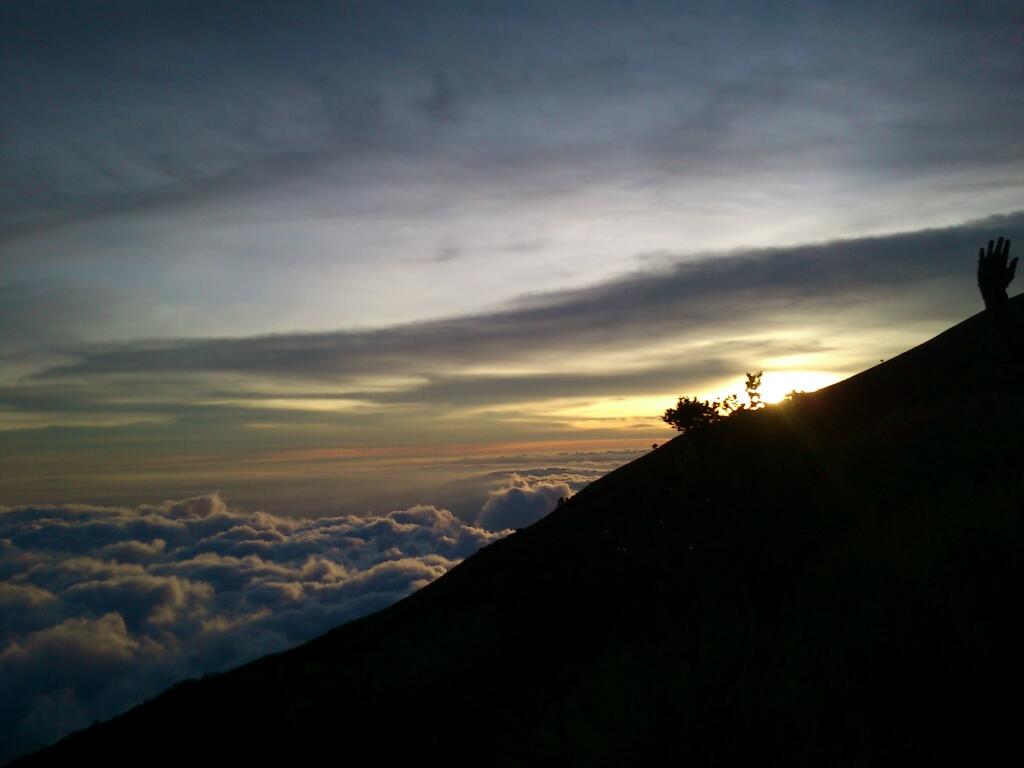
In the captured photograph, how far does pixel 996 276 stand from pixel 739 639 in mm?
9306

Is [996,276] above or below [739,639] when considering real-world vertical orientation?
above

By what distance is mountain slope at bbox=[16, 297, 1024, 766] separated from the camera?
236 inches

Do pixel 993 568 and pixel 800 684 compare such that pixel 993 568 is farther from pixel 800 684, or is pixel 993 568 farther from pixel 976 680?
pixel 800 684

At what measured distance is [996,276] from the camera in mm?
12570

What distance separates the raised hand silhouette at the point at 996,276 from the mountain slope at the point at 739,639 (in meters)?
1.09

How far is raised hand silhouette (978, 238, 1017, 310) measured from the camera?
1240cm

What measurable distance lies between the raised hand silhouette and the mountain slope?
3.58ft

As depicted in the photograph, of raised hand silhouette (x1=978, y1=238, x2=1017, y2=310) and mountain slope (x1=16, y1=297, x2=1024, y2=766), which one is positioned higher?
raised hand silhouette (x1=978, y1=238, x2=1017, y2=310)

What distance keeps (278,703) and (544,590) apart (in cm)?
577

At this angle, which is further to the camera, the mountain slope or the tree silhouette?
the tree silhouette

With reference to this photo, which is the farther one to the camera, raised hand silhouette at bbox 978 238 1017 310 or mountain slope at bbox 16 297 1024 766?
raised hand silhouette at bbox 978 238 1017 310

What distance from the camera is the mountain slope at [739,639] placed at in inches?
236

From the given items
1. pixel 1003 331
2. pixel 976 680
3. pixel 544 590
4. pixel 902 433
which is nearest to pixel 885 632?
pixel 976 680

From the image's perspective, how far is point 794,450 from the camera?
17.3m
